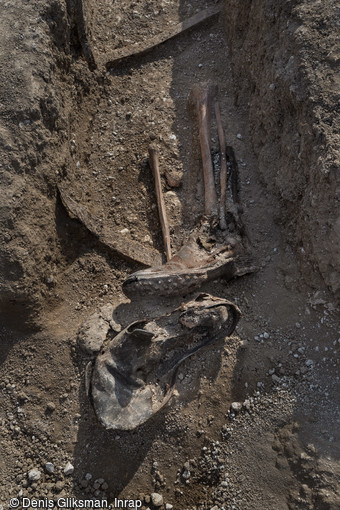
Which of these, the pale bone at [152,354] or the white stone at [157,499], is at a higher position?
the pale bone at [152,354]

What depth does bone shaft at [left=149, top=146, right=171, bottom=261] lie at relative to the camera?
3.60 metres

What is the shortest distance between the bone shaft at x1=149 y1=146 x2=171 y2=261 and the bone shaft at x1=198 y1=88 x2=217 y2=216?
1.38 ft

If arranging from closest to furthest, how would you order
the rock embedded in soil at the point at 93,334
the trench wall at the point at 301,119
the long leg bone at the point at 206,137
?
the trench wall at the point at 301,119 < the rock embedded in soil at the point at 93,334 < the long leg bone at the point at 206,137

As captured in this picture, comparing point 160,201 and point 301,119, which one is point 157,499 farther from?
point 301,119

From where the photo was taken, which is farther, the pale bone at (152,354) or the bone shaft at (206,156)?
the bone shaft at (206,156)

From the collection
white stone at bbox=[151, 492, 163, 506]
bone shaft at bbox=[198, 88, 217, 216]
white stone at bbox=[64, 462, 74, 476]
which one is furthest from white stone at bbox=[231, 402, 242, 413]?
bone shaft at bbox=[198, 88, 217, 216]

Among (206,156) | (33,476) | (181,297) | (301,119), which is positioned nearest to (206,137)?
(206,156)

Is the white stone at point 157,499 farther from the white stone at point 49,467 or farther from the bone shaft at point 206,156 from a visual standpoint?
the bone shaft at point 206,156

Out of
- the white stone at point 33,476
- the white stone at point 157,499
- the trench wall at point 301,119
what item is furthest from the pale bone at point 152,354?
the trench wall at point 301,119

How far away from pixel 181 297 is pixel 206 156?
1.50 meters

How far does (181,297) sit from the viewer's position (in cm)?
340

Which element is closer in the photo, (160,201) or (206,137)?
(160,201)

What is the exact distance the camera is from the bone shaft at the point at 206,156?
3678mm

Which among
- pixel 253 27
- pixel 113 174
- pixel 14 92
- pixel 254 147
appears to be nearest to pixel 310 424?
pixel 254 147
